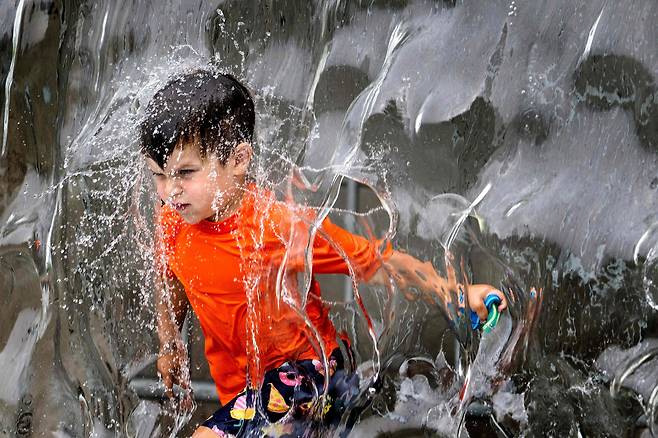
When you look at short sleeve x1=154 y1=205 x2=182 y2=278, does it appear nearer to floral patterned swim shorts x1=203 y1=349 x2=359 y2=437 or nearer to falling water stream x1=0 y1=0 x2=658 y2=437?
falling water stream x1=0 y1=0 x2=658 y2=437

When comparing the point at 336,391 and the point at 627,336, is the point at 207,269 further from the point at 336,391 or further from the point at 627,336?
the point at 627,336

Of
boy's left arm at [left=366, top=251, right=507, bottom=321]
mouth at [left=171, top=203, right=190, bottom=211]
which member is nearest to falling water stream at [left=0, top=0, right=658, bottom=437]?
boy's left arm at [left=366, top=251, right=507, bottom=321]

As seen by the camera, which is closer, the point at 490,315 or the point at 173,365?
the point at 490,315

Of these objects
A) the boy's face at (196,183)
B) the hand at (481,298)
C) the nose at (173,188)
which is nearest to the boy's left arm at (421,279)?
the hand at (481,298)

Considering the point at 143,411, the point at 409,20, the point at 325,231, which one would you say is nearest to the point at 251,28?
the point at 409,20

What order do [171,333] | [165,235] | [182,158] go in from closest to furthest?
[182,158], [165,235], [171,333]

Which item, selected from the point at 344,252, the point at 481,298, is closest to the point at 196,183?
the point at 344,252

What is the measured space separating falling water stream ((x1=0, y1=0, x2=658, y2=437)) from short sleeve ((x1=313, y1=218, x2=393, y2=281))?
1.5 inches

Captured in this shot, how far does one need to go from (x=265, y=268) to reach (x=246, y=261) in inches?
1.8

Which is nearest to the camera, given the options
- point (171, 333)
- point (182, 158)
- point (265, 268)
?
point (182, 158)

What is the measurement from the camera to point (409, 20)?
2684 mm

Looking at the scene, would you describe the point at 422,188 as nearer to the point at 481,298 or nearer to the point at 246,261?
the point at 481,298

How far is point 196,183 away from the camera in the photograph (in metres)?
2.42

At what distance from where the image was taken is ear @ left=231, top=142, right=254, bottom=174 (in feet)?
8.18
